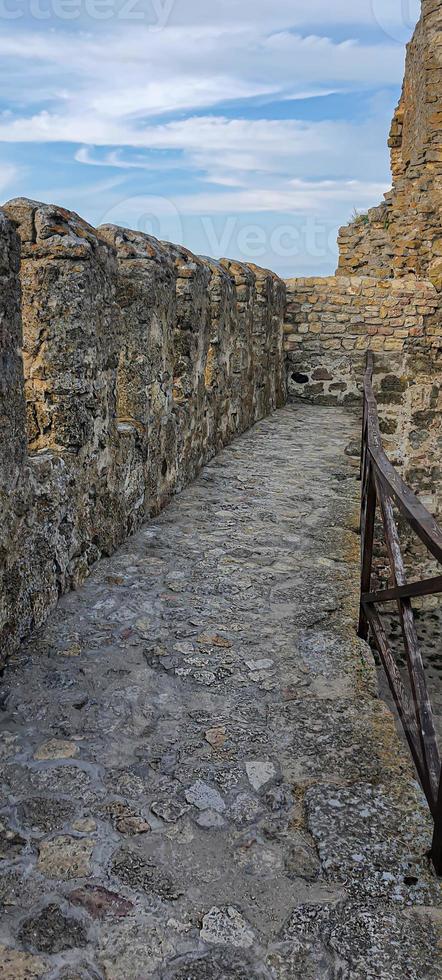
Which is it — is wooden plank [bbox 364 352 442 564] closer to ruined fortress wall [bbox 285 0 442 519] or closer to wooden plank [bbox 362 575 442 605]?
wooden plank [bbox 362 575 442 605]

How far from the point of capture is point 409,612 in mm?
2051

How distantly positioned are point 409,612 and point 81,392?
171 cm

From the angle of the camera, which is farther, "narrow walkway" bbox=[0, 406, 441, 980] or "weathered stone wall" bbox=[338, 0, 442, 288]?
"weathered stone wall" bbox=[338, 0, 442, 288]

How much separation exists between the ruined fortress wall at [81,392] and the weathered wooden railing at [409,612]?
122 centimetres

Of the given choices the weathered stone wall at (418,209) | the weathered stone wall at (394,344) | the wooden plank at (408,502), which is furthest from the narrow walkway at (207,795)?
the weathered stone wall at (418,209)

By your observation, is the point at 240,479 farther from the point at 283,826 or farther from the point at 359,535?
the point at 283,826

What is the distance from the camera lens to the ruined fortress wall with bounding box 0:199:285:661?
2.54 meters

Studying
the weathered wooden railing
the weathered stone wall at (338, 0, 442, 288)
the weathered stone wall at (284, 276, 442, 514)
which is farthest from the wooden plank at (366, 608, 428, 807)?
the weathered stone wall at (338, 0, 442, 288)

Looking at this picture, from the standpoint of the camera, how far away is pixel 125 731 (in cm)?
218

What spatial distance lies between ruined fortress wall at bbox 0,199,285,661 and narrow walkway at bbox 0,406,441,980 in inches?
10.0

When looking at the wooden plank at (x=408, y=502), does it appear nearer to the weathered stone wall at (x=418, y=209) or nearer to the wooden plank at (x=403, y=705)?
the wooden plank at (x=403, y=705)

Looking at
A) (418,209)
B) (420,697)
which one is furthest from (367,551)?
(418,209)

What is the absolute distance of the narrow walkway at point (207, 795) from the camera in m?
1.46

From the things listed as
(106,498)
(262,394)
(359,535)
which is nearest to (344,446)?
(262,394)
